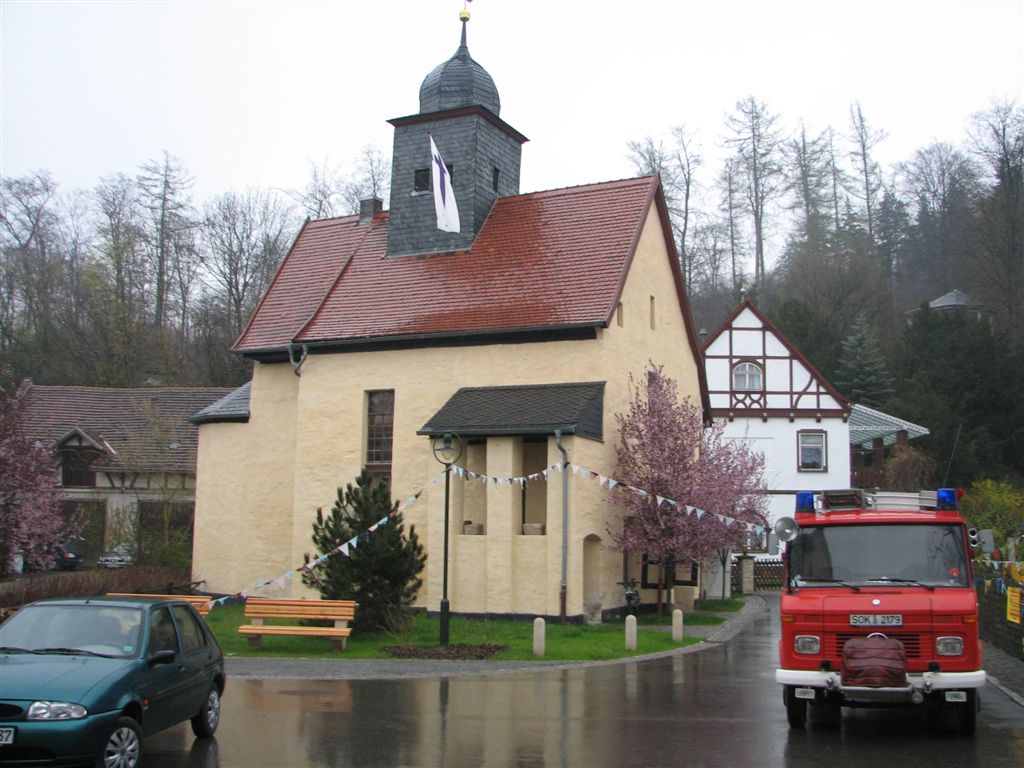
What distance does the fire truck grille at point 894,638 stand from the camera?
33.7 ft

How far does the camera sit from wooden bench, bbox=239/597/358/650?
58.6 feet

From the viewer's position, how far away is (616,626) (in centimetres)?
2219

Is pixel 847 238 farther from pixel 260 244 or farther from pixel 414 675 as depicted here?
pixel 414 675

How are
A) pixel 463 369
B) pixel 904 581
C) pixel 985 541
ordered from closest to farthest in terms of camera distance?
pixel 904 581, pixel 985 541, pixel 463 369

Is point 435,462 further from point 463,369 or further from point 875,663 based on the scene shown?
point 875,663

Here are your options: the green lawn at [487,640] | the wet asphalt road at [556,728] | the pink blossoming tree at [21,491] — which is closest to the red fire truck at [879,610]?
the wet asphalt road at [556,728]

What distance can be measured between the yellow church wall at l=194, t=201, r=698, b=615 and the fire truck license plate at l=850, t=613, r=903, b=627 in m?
11.6

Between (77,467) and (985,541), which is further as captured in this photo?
(77,467)

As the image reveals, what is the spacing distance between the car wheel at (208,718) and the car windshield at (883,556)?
631 cm

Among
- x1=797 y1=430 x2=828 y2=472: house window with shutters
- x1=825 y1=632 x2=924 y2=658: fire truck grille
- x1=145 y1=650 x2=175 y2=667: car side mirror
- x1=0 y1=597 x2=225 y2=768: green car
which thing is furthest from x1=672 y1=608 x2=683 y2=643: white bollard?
x1=797 y1=430 x2=828 y2=472: house window with shutters

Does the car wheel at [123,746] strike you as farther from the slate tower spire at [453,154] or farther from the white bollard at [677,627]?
the slate tower spire at [453,154]

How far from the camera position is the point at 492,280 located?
25.6 m

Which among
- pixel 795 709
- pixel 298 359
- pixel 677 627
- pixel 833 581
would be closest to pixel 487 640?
pixel 677 627

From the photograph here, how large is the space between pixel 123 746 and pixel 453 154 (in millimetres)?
21241
